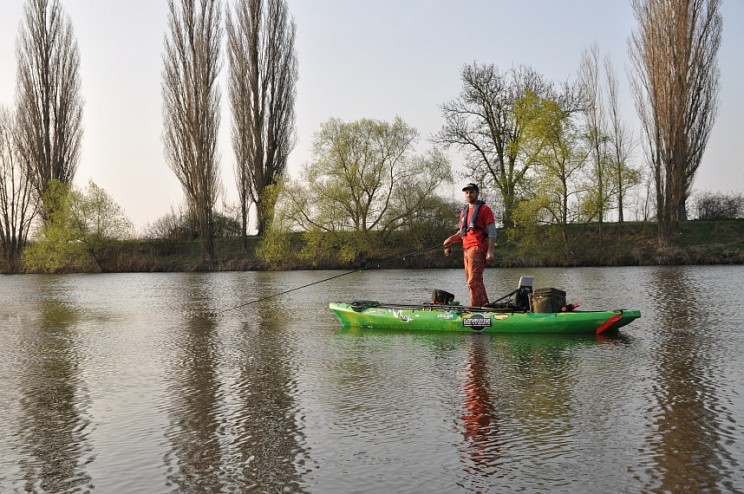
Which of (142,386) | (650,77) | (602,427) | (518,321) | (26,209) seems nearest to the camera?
(602,427)

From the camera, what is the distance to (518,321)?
10820mm

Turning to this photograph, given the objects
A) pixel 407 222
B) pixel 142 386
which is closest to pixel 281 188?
pixel 407 222

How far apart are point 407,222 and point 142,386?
113ft

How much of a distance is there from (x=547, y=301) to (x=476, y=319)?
3.45ft

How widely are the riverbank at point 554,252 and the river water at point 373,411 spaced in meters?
25.8

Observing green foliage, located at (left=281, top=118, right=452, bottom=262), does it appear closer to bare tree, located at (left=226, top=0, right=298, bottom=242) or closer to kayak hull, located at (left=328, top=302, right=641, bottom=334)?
bare tree, located at (left=226, top=0, right=298, bottom=242)

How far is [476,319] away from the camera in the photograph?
11.1 metres

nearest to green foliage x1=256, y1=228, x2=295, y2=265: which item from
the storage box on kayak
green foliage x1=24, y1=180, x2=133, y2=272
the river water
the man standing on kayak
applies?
green foliage x1=24, y1=180, x2=133, y2=272

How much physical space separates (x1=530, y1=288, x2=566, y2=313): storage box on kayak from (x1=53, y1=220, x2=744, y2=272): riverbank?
24.9 metres

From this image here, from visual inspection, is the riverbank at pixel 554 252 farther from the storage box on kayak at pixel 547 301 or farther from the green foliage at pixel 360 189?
the storage box on kayak at pixel 547 301

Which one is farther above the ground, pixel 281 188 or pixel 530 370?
pixel 281 188

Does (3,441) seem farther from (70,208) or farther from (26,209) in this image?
(26,209)

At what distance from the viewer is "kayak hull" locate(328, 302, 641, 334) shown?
34.8 feet

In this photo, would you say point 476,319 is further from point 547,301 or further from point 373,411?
point 373,411
